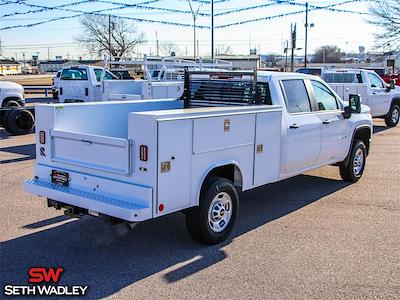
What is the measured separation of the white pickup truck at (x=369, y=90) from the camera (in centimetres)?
1670

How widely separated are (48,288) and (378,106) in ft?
49.3

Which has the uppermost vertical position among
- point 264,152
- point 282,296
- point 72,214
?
point 264,152

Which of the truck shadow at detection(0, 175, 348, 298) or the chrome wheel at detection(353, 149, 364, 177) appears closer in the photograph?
the truck shadow at detection(0, 175, 348, 298)

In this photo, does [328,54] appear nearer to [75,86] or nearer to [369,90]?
[369,90]

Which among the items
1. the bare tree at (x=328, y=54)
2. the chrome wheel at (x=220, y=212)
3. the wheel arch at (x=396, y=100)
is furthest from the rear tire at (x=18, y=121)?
the bare tree at (x=328, y=54)

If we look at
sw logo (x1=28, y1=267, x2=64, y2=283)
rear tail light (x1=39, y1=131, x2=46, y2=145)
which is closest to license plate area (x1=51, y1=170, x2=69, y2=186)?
rear tail light (x1=39, y1=131, x2=46, y2=145)

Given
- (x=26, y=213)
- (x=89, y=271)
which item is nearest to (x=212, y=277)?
(x=89, y=271)

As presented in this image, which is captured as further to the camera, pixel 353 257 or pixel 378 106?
pixel 378 106

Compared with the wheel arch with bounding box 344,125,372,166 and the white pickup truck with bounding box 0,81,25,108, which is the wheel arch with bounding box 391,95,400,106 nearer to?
the wheel arch with bounding box 344,125,372,166

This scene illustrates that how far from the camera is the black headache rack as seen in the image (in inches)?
262

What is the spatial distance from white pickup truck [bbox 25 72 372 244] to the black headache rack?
14 mm

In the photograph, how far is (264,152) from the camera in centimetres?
606

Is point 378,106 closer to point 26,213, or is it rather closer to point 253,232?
point 253,232

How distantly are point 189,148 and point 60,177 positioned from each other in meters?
1.57
